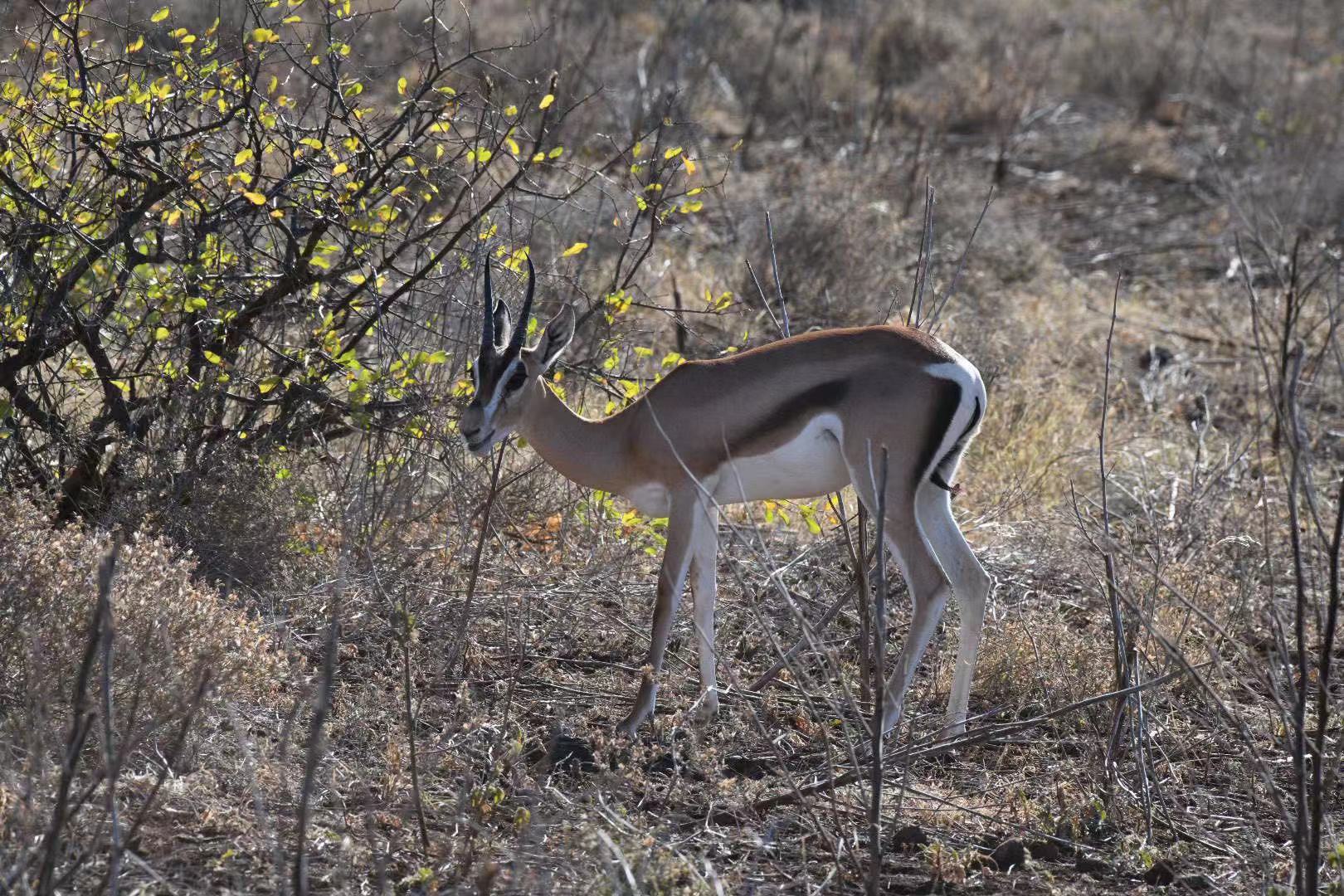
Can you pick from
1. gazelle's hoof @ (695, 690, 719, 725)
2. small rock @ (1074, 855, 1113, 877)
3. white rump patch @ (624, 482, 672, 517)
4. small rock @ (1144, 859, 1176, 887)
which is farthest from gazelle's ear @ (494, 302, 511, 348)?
small rock @ (1144, 859, 1176, 887)

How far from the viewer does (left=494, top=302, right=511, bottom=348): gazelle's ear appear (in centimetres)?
568

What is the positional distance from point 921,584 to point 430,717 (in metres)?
1.78

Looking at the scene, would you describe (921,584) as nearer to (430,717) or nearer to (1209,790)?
(1209,790)

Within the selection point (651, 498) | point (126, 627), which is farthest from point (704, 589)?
point (126, 627)

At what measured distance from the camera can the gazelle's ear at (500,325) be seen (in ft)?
18.6

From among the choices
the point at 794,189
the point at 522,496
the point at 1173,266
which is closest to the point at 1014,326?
the point at 794,189

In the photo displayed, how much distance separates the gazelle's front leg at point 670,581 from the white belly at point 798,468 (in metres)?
0.16

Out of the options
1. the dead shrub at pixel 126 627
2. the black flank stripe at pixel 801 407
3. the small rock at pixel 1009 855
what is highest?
the black flank stripe at pixel 801 407

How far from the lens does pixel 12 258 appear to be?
5934mm

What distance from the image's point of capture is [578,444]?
224 inches

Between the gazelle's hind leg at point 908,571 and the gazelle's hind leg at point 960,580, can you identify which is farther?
the gazelle's hind leg at point 960,580

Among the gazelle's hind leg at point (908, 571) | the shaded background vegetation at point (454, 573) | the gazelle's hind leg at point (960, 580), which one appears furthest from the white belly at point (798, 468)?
the shaded background vegetation at point (454, 573)

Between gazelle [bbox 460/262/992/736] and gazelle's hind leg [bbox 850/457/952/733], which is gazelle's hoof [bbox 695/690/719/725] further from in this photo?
gazelle's hind leg [bbox 850/457/952/733]

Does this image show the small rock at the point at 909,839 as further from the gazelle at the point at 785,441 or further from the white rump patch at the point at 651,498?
the white rump patch at the point at 651,498
